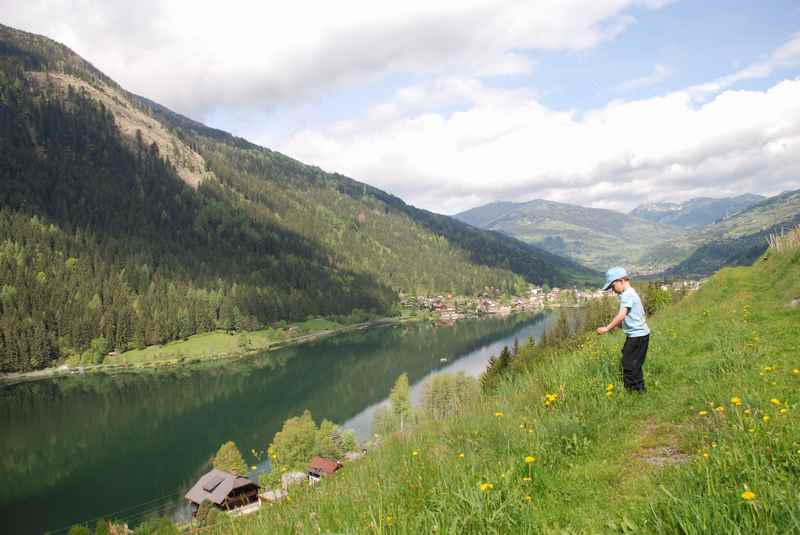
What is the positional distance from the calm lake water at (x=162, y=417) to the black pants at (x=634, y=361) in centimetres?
4524

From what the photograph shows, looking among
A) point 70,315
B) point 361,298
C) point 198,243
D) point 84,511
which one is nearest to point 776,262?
point 84,511

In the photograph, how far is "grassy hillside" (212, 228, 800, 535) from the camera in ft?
10.7

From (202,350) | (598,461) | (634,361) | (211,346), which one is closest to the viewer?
(598,461)

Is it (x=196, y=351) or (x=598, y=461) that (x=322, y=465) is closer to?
(x=598, y=461)

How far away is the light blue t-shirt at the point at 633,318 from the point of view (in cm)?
769

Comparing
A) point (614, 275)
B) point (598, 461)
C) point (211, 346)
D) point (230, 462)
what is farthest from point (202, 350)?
point (598, 461)

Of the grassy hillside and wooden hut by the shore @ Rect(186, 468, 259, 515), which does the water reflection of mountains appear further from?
the grassy hillside

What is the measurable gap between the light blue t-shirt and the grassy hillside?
83 centimetres

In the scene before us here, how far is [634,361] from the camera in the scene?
24.8 ft

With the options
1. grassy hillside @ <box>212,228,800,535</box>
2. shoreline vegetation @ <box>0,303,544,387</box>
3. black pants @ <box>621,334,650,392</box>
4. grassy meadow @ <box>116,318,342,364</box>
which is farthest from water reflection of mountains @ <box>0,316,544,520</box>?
black pants @ <box>621,334,650,392</box>

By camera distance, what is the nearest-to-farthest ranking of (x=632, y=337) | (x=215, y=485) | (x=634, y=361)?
(x=634, y=361) < (x=632, y=337) < (x=215, y=485)

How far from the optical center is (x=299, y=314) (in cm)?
15800

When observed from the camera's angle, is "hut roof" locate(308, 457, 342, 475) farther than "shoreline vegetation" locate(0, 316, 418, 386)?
No

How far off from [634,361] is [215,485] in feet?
140
